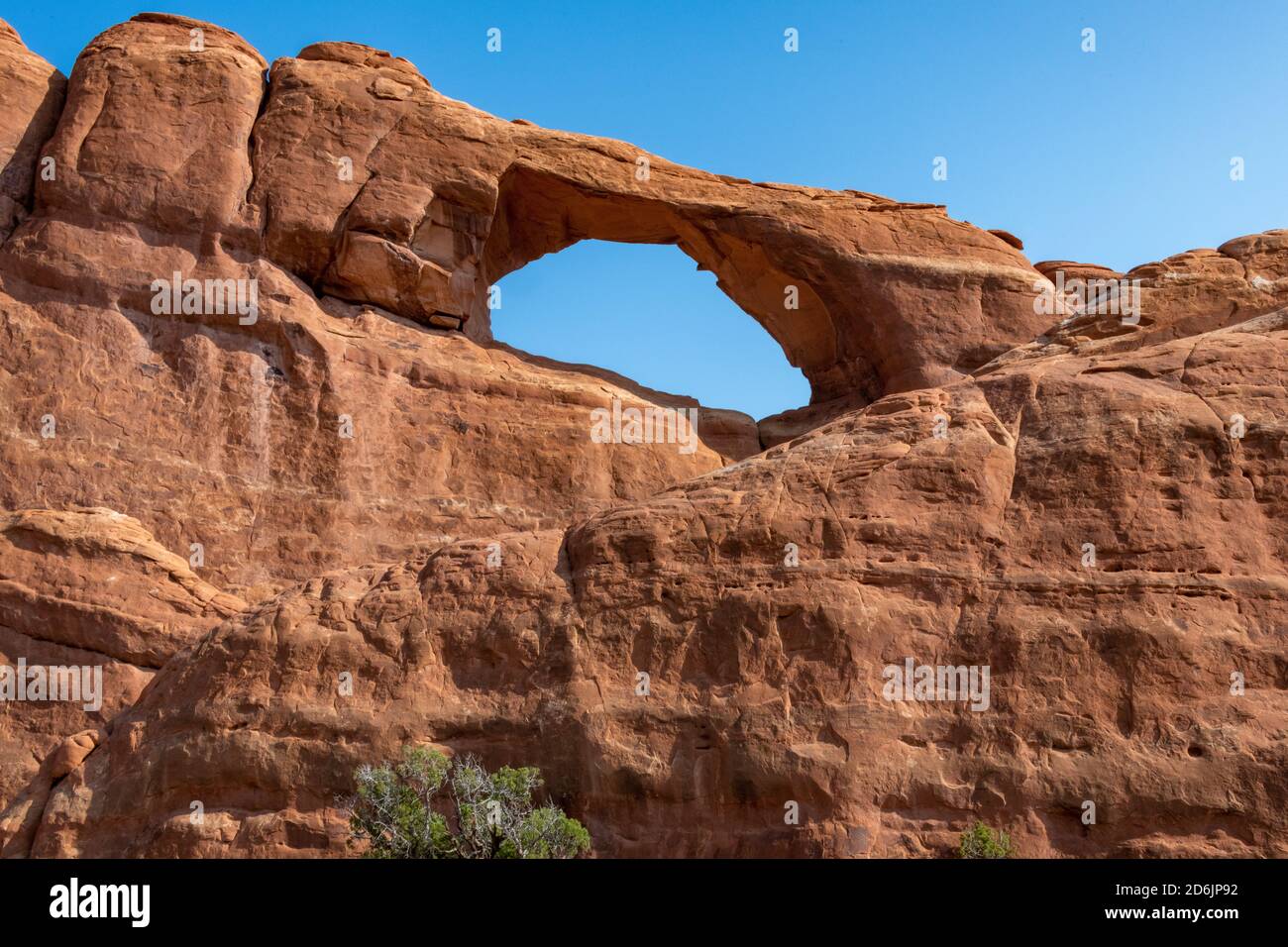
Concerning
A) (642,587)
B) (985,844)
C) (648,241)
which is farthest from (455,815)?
(648,241)

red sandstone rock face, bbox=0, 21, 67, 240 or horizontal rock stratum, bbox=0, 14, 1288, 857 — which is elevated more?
red sandstone rock face, bbox=0, 21, 67, 240

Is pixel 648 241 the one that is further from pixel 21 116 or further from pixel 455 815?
pixel 455 815

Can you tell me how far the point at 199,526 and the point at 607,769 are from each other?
11.6 m

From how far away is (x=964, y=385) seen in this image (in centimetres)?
2008

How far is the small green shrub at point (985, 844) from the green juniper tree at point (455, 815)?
3.91 meters

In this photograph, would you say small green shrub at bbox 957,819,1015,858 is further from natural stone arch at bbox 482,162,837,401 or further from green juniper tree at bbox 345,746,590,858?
natural stone arch at bbox 482,162,837,401

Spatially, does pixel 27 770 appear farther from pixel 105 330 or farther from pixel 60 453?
pixel 105 330

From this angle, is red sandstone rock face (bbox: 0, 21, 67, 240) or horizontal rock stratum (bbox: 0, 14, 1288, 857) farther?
red sandstone rock face (bbox: 0, 21, 67, 240)

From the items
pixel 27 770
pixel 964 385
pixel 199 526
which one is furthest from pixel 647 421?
pixel 27 770

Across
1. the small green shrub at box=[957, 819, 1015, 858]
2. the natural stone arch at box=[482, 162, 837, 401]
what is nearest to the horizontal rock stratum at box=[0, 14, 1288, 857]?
the small green shrub at box=[957, 819, 1015, 858]

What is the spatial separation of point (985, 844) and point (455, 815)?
5.59 metres

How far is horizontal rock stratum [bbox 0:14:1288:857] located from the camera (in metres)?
16.4

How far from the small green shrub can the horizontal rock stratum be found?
0.30 m
